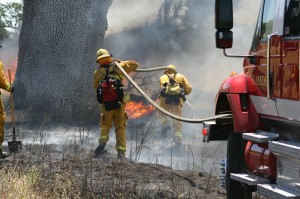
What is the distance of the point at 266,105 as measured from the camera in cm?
546

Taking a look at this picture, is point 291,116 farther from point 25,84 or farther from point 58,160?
point 25,84

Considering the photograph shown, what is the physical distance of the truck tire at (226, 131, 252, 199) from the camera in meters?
6.05

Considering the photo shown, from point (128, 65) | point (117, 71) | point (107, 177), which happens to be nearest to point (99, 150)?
point (117, 71)

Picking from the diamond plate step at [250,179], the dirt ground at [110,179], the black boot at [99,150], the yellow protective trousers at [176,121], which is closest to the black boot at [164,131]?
the yellow protective trousers at [176,121]

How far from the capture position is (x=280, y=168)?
507 cm

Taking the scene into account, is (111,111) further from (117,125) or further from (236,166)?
(236,166)

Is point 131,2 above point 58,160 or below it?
above

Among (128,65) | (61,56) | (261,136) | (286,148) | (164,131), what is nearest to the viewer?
(286,148)

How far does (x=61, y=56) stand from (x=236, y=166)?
977cm

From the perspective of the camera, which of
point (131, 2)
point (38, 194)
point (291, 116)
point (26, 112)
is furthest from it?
point (131, 2)

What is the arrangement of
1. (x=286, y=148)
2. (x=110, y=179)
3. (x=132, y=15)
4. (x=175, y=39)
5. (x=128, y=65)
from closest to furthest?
(x=286, y=148) < (x=110, y=179) < (x=128, y=65) < (x=175, y=39) < (x=132, y=15)

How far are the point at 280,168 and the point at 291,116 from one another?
431 mm

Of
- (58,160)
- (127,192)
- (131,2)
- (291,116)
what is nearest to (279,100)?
→ (291,116)

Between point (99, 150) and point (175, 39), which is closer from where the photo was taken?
point (99, 150)
